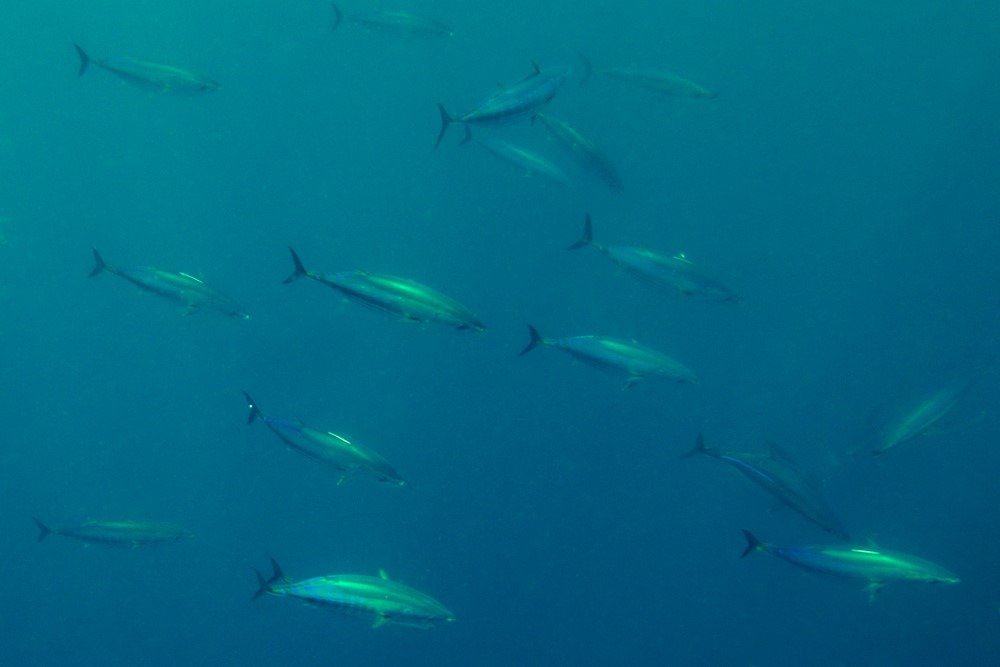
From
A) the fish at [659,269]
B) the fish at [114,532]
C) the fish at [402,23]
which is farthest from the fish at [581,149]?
the fish at [114,532]

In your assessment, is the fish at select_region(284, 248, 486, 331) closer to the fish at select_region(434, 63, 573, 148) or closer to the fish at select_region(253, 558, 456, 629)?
the fish at select_region(434, 63, 573, 148)

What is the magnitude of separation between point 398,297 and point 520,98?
1.41 metres

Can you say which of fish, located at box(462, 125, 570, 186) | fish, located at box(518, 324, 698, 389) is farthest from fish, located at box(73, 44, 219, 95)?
fish, located at box(518, 324, 698, 389)

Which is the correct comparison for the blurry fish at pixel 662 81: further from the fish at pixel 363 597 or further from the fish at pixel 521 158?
the fish at pixel 363 597

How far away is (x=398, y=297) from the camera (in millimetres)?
3854

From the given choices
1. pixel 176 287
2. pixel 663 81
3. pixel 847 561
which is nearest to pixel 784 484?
pixel 847 561

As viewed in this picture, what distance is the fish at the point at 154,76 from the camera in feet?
17.9

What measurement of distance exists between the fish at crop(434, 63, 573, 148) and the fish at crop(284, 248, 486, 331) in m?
1.17

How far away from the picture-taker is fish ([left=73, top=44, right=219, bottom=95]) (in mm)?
5453

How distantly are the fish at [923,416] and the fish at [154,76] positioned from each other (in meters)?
6.03

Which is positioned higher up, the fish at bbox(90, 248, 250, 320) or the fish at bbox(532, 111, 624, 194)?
the fish at bbox(532, 111, 624, 194)

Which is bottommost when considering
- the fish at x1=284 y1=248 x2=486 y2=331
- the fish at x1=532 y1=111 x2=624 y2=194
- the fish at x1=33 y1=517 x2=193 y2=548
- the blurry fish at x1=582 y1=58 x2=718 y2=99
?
the fish at x1=33 y1=517 x2=193 y2=548

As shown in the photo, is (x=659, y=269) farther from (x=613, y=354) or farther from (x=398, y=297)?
(x=398, y=297)

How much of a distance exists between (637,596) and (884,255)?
6.01 metres
